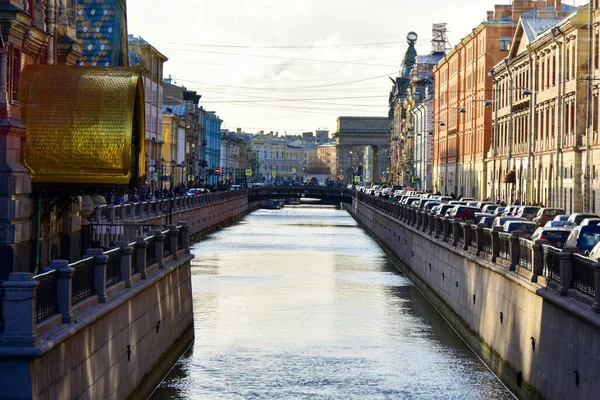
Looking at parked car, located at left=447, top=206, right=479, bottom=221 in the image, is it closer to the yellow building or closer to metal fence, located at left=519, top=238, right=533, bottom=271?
the yellow building

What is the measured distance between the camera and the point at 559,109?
71125mm

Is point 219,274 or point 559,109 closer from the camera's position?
point 219,274

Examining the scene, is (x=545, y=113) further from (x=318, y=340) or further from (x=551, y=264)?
(x=551, y=264)

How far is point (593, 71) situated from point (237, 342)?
34108mm

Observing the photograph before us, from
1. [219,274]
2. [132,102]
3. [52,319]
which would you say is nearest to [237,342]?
[132,102]

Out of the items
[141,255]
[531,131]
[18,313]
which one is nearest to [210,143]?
[531,131]

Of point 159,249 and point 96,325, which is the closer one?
point 96,325

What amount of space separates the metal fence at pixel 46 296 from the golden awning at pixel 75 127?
1036 cm

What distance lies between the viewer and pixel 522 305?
2542cm

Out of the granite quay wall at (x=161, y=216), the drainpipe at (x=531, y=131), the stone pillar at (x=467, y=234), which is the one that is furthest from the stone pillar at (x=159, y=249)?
the drainpipe at (x=531, y=131)

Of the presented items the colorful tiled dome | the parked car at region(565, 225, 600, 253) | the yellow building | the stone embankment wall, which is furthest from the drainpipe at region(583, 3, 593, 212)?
the stone embankment wall

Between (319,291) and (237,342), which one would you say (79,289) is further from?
(319,291)

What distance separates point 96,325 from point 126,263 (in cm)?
467

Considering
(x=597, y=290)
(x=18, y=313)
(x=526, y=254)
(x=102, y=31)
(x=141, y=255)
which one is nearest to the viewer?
(x=18, y=313)
